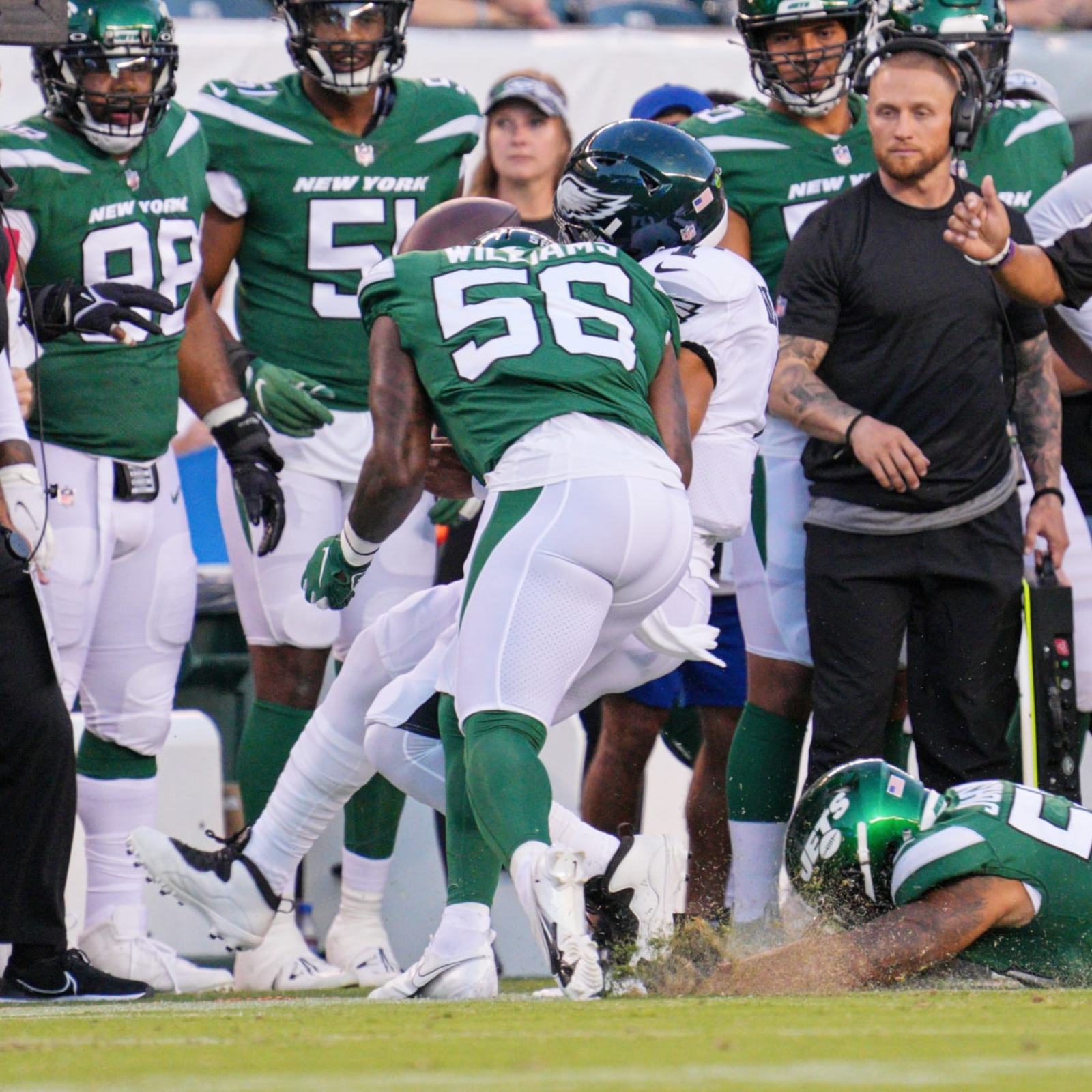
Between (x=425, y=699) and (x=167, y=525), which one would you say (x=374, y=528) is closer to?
(x=425, y=699)

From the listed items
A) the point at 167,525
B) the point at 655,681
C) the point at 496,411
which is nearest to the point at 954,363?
the point at 655,681

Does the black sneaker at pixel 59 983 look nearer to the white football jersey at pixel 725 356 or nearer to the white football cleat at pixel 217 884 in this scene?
the white football cleat at pixel 217 884

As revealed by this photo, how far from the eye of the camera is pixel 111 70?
4609 mm

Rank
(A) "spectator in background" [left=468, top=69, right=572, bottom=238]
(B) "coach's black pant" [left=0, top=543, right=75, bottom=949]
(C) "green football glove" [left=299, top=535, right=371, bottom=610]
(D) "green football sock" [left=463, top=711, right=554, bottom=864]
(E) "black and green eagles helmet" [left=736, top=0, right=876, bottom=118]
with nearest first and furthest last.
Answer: (D) "green football sock" [left=463, top=711, right=554, bottom=864] < (C) "green football glove" [left=299, top=535, right=371, bottom=610] < (B) "coach's black pant" [left=0, top=543, right=75, bottom=949] < (E) "black and green eagles helmet" [left=736, top=0, right=876, bottom=118] < (A) "spectator in background" [left=468, top=69, right=572, bottom=238]

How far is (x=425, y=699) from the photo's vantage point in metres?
3.75

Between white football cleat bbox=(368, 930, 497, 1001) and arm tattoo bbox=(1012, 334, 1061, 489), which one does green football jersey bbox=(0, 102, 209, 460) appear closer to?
white football cleat bbox=(368, 930, 497, 1001)

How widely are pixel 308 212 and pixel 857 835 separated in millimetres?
2259

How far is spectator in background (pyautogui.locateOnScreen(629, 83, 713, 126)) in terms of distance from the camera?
19.7 feet

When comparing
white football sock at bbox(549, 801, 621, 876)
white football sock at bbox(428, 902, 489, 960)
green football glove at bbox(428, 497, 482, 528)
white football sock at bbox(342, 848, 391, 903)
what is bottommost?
white football sock at bbox(342, 848, 391, 903)

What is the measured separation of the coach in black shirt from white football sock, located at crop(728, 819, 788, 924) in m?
0.26

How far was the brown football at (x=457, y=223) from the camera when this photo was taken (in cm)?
→ 411

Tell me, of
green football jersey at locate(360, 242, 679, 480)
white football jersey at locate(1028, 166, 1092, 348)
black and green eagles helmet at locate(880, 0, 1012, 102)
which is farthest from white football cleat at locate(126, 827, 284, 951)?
black and green eagles helmet at locate(880, 0, 1012, 102)

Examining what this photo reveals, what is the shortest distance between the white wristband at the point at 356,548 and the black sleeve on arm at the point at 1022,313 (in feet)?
5.76

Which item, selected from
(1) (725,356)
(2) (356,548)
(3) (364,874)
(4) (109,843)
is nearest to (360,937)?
(3) (364,874)
